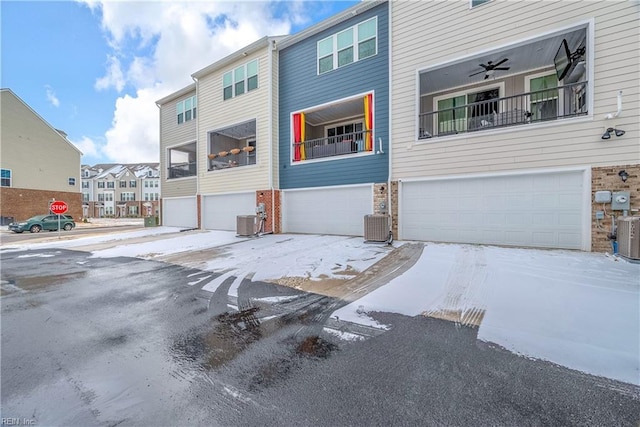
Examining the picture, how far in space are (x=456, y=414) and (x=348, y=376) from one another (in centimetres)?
83

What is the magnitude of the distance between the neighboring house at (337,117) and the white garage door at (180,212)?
707 cm

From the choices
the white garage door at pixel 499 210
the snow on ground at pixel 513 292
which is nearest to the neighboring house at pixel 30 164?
the snow on ground at pixel 513 292

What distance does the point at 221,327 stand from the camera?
3.24 metres

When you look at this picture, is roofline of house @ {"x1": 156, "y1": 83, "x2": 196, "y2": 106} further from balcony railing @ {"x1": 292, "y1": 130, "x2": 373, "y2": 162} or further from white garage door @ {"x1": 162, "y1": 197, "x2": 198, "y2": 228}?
balcony railing @ {"x1": 292, "y1": 130, "x2": 373, "y2": 162}

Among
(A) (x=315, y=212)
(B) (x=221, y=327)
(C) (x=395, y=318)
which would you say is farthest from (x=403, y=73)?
(B) (x=221, y=327)

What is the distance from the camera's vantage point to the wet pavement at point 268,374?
1.82 m

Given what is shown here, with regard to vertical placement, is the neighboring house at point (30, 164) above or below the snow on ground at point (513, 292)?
above

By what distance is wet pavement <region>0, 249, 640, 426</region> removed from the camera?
182cm

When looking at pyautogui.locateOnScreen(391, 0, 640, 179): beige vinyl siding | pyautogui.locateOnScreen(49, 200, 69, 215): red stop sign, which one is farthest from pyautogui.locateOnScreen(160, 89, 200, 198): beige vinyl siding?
pyautogui.locateOnScreen(391, 0, 640, 179): beige vinyl siding

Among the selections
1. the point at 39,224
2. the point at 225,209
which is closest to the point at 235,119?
the point at 225,209

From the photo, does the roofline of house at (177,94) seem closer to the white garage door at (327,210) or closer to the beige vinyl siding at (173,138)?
the beige vinyl siding at (173,138)

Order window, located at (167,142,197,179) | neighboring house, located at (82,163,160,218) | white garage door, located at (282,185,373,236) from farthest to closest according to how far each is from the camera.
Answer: neighboring house, located at (82,163,160,218)
window, located at (167,142,197,179)
white garage door, located at (282,185,373,236)

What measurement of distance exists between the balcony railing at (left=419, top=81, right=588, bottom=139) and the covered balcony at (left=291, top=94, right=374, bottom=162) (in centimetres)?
227

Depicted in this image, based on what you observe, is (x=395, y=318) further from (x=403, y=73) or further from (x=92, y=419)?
(x=403, y=73)
